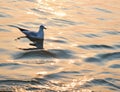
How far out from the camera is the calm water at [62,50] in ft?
50.0

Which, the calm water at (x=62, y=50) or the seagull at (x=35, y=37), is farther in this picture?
the seagull at (x=35, y=37)

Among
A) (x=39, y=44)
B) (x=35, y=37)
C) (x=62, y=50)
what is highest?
(x=35, y=37)

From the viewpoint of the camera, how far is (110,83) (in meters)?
15.8

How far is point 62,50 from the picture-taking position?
20000mm

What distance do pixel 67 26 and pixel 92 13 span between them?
5637 mm

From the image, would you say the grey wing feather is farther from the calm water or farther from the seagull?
the calm water

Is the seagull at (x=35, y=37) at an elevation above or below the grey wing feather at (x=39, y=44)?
above

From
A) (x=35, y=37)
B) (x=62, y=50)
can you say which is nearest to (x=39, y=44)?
(x=35, y=37)

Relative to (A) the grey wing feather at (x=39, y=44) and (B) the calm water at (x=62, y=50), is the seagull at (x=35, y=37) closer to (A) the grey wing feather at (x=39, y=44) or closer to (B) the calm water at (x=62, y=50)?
(A) the grey wing feather at (x=39, y=44)

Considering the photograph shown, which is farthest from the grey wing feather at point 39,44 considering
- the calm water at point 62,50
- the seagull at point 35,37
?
the calm water at point 62,50

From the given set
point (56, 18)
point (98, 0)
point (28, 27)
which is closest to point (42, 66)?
point (28, 27)

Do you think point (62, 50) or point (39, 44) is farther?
point (39, 44)

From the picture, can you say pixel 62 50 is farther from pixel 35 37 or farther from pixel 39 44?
pixel 35 37

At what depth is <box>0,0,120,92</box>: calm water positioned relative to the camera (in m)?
15.2
